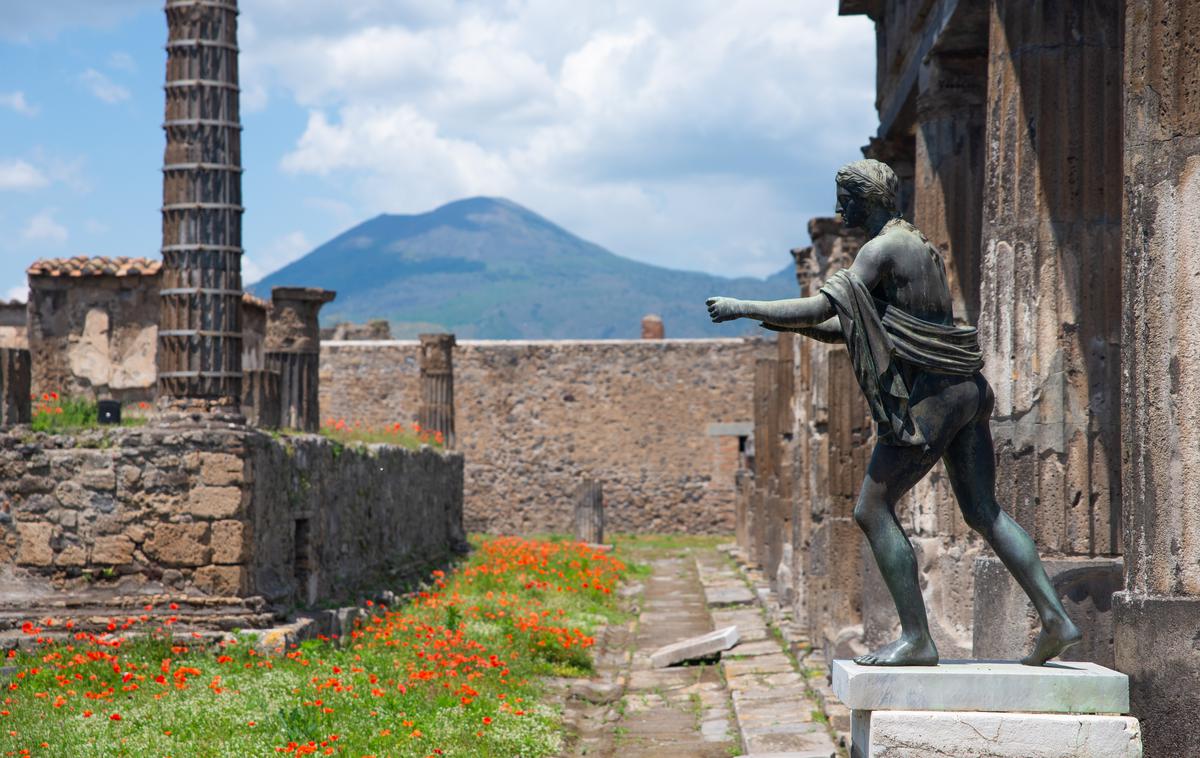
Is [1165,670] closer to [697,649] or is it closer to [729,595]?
[697,649]

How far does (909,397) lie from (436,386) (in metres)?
20.6

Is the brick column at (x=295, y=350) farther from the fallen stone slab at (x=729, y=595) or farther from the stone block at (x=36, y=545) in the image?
the stone block at (x=36, y=545)

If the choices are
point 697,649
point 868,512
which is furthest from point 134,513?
point 868,512

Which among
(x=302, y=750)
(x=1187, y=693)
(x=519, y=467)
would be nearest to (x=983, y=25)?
(x=1187, y=693)

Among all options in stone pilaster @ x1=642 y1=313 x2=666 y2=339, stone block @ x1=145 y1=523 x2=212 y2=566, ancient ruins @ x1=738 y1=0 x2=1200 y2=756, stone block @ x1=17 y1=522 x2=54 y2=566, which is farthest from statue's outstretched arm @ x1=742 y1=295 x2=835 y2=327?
stone pilaster @ x1=642 y1=313 x2=666 y2=339

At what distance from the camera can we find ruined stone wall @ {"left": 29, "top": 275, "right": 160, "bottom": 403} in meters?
19.3

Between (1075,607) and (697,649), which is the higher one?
(1075,607)

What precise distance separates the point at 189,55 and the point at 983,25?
718 cm

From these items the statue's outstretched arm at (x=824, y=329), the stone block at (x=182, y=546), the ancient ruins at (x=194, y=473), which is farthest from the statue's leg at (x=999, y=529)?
the stone block at (x=182, y=546)

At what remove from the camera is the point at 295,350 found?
56.0ft

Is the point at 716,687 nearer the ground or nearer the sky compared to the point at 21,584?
nearer the ground

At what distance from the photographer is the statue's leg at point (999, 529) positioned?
4.77 m

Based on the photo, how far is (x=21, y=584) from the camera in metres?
11.1

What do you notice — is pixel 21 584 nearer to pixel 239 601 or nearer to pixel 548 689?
pixel 239 601
